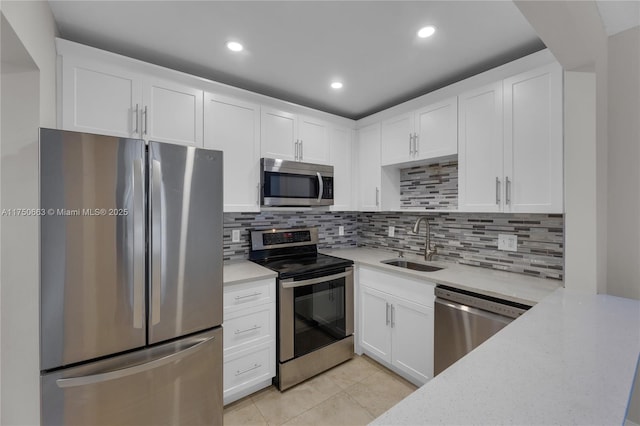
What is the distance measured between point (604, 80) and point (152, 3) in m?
2.43

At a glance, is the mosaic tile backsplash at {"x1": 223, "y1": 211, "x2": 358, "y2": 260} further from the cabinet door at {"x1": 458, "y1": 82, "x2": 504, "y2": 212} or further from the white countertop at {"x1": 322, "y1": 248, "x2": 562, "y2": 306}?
the cabinet door at {"x1": 458, "y1": 82, "x2": 504, "y2": 212}

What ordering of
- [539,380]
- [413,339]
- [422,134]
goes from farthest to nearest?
[422,134] → [413,339] → [539,380]

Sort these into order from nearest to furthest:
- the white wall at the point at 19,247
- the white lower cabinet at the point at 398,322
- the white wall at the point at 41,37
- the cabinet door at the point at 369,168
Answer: the white wall at the point at 41,37 < the white wall at the point at 19,247 < the white lower cabinet at the point at 398,322 < the cabinet door at the point at 369,168

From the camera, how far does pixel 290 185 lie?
2.47 metres

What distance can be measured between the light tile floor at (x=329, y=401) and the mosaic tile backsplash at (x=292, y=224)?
3.86 feet

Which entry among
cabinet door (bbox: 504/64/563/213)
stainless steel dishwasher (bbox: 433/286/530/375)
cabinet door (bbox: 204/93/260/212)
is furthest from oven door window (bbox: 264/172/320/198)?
cabinet door (bbox: 504/64/563/213)

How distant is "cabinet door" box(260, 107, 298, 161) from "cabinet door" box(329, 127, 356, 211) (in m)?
0.46

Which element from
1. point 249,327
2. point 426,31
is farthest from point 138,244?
point 426,31

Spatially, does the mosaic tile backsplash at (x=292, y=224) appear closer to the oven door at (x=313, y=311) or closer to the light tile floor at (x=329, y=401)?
the oven door at (x=313, y=311)

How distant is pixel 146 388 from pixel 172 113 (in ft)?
5.58

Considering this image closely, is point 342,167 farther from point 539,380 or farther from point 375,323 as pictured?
point 539,380

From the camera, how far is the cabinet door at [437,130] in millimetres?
2168

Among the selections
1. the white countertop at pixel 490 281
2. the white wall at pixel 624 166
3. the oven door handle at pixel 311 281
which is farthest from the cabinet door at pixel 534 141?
the oven door handle at pixel 311 281

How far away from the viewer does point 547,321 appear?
1.06m
